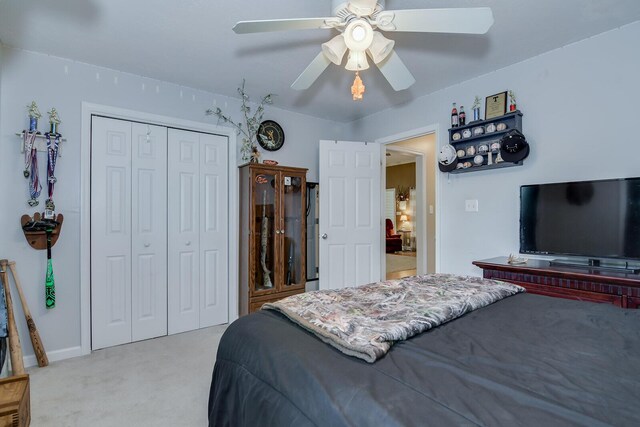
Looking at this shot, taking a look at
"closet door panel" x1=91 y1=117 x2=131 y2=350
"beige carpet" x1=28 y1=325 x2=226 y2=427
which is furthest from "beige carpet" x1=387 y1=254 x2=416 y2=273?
"closet door panel" x1=91 y1=117 x2=131 y2=350

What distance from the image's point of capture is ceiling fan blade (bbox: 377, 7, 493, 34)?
1.51 meters

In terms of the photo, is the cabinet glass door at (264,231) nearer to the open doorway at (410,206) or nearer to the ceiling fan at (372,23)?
the open doorway at (410,206)

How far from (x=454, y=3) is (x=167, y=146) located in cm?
278

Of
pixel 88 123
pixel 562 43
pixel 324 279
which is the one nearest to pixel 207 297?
pixel 324 279

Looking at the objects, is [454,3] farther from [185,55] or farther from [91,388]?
[91,388]

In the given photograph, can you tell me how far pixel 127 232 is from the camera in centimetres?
307

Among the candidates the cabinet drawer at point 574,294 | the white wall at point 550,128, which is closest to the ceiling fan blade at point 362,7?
the white wall at point 550,128

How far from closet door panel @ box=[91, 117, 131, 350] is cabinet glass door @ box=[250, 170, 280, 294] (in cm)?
120

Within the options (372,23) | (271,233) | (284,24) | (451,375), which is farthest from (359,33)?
(271,233)

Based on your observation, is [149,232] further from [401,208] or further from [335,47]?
[401,208]

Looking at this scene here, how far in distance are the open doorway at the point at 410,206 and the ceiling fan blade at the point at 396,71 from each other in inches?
61.5

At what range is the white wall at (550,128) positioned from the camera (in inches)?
91.8

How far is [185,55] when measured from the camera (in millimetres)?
2691

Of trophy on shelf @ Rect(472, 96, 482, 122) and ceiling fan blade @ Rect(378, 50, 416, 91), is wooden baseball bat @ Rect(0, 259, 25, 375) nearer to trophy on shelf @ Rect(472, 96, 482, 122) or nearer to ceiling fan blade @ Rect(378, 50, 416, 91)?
ceiling fan blade @ Rect(378, 50, 416, 91)
